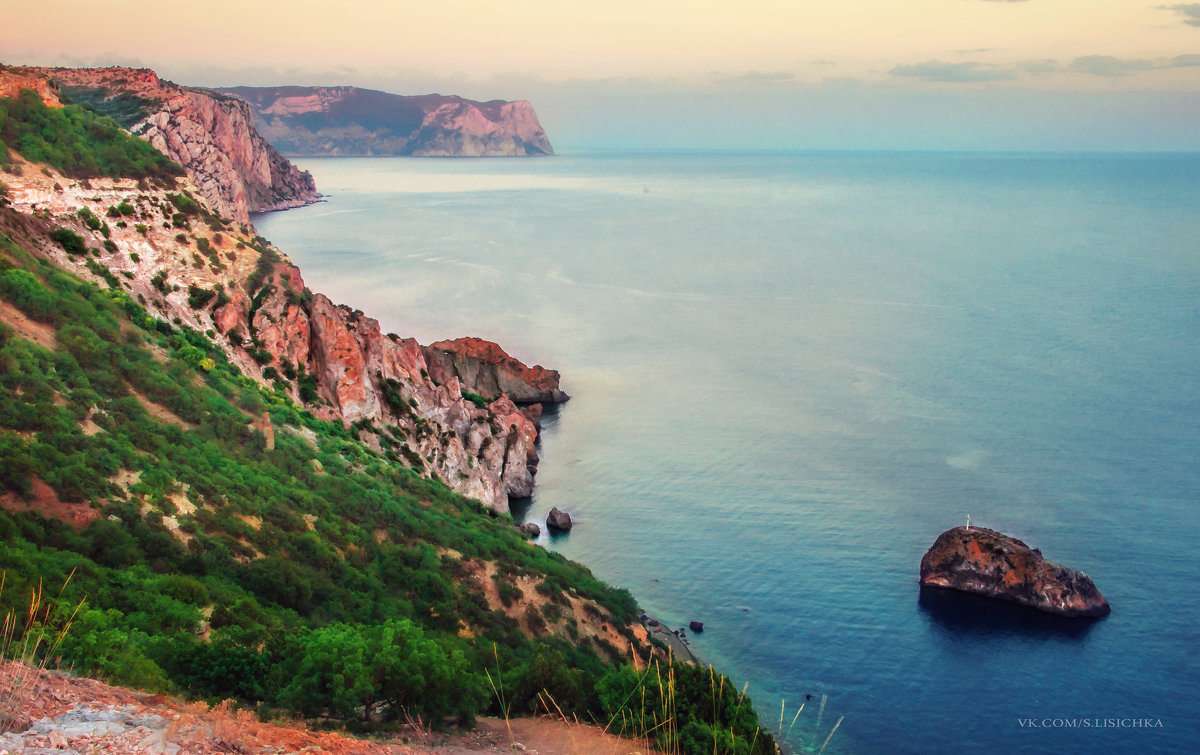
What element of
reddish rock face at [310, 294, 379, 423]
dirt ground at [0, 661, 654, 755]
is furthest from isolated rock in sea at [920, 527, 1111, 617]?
dirt ground at [0, 661, 654, 755]

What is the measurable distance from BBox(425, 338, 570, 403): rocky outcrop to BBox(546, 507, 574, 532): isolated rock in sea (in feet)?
83.5

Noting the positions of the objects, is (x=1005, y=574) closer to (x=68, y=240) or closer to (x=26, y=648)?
(x=26, y=648)

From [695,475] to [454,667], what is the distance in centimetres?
5041

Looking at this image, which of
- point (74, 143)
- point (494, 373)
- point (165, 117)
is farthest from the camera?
point (165, 117)

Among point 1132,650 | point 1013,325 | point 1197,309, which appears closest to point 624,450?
point 1132,650

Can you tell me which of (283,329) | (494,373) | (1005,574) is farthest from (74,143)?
(1005,574)

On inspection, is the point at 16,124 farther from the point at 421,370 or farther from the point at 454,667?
the point at 454,667

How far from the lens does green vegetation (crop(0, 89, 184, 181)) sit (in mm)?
49812

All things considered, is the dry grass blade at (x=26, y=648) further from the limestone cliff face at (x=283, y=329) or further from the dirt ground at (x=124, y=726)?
the limestone cliff face at (x=283, y=329)

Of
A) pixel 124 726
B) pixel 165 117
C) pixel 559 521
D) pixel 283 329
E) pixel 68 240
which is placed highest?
pixel 165 117

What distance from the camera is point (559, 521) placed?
65000mm

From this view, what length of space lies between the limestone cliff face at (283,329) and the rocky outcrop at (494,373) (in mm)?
18465

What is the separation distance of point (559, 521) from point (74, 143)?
126ft

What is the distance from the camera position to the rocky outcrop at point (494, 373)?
89.9 m
